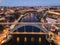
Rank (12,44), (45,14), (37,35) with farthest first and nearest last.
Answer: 1. (45,14)
2. (37,35)
3. (12,44)

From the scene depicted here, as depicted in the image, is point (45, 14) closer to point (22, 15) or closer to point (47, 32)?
point (22, 15)

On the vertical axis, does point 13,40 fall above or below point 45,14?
below

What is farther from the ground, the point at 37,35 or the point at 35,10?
the point at 35,10

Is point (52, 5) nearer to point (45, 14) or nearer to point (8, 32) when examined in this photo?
point (45, 14)

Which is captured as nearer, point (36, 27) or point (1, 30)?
point (1, 30)

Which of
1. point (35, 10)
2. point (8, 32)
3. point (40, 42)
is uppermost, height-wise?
point (35, 10)

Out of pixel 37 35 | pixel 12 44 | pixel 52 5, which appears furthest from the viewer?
pixel 52 5

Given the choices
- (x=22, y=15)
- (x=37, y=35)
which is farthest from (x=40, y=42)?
(x=22, y=15)

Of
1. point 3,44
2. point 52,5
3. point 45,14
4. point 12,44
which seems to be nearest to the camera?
point 3,44
